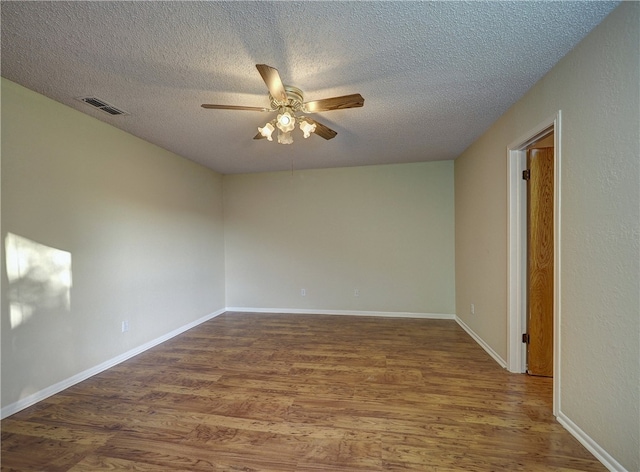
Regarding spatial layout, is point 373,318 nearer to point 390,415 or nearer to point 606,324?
point 390,415

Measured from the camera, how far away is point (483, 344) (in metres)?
3.02

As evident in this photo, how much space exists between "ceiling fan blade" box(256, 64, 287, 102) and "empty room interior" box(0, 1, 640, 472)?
14 millimetres

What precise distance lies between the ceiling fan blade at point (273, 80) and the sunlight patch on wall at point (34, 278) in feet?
7.24

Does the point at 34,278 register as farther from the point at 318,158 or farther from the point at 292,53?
the point at 318,158

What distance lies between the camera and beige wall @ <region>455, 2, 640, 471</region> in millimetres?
1286

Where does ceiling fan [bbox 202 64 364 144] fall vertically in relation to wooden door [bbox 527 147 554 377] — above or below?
above

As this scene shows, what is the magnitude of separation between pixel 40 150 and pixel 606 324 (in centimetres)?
406

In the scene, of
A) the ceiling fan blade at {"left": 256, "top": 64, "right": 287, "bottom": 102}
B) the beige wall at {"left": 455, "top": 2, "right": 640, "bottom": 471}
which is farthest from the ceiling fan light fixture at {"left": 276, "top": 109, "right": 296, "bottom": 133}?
the beige wall at {"left": 455, "top": 2, "right": 640, "bottom": 471}

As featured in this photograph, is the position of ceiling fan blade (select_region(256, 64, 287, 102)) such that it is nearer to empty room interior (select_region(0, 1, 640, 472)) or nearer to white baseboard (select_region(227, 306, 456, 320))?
empty room interior (select_region(0, 1, 640, 472))

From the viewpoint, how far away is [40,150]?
83.2 inches

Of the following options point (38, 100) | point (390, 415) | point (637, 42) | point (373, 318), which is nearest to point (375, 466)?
point (390, 415)

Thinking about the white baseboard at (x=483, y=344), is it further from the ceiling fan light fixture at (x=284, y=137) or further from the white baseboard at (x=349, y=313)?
the ceiling fan light fixture at (x=284, y=137)

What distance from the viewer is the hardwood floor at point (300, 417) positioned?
1.52 meters

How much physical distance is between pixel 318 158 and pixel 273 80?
2.33 m
